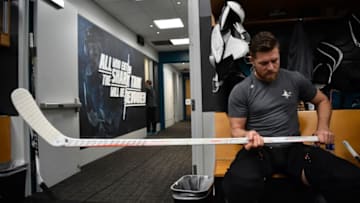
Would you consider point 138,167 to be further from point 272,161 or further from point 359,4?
point 359,4

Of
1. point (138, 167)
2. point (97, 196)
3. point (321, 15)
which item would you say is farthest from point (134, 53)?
point (321, 15)

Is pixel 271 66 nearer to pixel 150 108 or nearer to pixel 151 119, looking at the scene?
pixel 150 108

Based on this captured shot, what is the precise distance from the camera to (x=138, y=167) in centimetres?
357

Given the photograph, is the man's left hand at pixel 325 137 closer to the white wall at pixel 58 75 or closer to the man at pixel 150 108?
the white wall at pixel 58 75

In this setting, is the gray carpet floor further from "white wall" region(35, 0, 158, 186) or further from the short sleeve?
the short sleeve

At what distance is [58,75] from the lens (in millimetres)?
2994

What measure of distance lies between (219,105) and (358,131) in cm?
103

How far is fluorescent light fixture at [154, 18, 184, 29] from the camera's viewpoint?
5.41 metres

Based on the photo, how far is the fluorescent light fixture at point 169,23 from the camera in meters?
5.41

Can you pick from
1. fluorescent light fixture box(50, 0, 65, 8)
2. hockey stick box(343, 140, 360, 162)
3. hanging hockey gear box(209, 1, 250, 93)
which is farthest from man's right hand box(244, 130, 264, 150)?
fluorescent light fixture box(50, 0, 65, 8)

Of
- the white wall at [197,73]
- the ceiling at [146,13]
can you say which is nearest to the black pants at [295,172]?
the white wall at [197,73]

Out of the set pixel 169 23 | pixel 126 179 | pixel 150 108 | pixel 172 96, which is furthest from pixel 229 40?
pixel 172 96

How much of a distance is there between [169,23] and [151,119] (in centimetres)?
270

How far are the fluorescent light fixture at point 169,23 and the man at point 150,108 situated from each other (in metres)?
1.66
